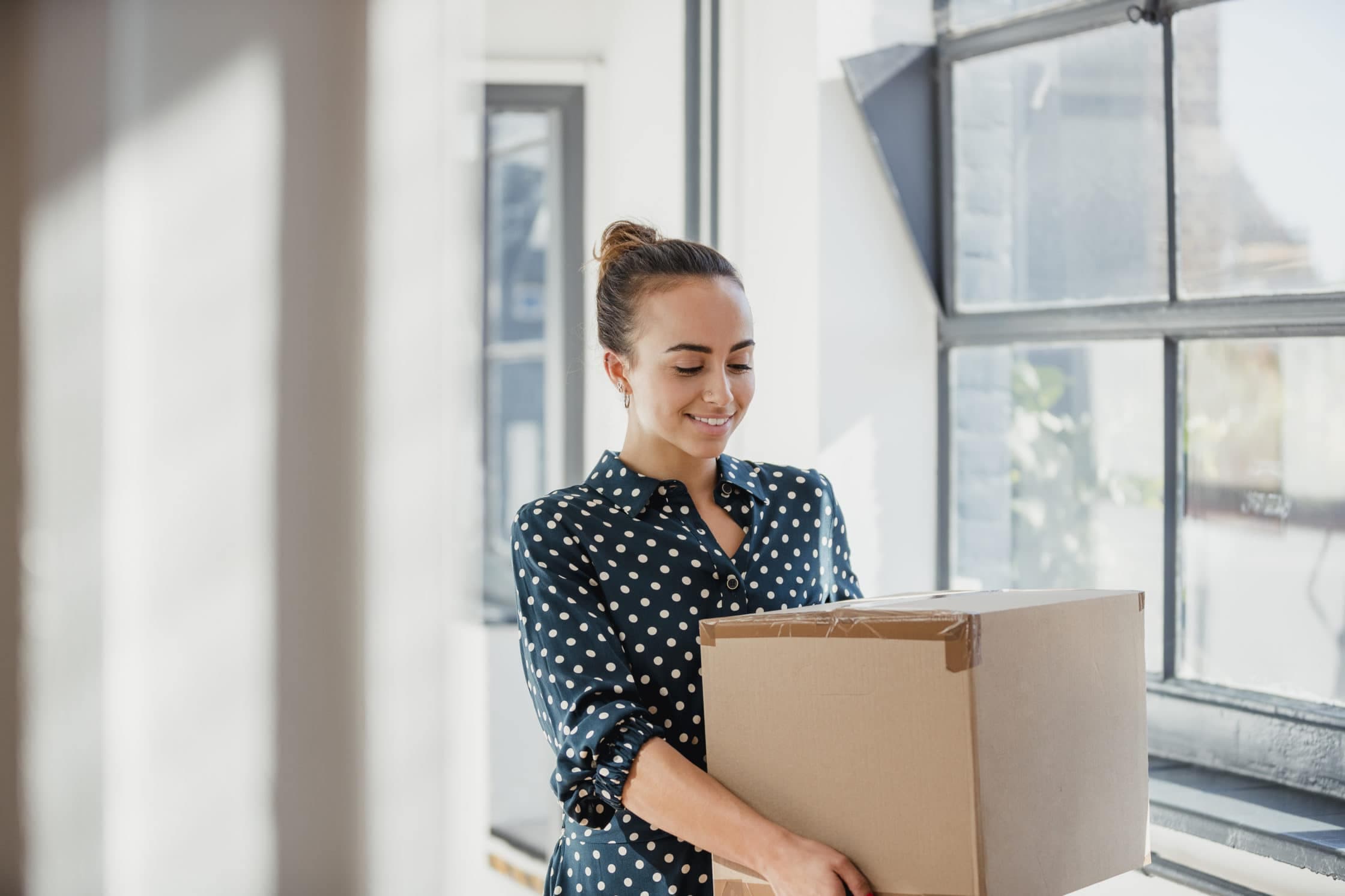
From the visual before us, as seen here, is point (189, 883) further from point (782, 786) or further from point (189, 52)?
point (782, 786)

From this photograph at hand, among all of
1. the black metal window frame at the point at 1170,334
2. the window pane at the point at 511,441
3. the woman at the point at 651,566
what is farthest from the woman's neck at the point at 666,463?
the window pane at the point at 511,441

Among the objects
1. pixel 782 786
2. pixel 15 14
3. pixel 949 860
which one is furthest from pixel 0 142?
pixel 949 860

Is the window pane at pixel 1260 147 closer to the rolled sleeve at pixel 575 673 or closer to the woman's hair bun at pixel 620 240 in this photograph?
the woman's hair bun at pixel 620 240

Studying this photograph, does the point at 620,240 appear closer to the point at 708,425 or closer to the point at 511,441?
the point at 708,425

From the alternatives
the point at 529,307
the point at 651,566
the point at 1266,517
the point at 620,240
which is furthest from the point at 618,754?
the point at 529,307

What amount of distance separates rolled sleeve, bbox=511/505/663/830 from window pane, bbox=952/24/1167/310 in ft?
3.51

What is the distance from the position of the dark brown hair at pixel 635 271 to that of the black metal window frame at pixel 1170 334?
2.64ft

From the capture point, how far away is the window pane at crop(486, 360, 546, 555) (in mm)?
3029

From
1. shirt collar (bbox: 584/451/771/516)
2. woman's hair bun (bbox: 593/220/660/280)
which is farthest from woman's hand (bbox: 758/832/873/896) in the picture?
woman's hair bun (bbox: 593/220/660/280)

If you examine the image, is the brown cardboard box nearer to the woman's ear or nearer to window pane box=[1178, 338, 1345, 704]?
the woman's ear

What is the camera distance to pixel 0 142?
6.95 feet

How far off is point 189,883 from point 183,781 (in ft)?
0.62

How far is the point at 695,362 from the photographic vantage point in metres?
1.21

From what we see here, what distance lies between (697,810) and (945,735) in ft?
0.78
